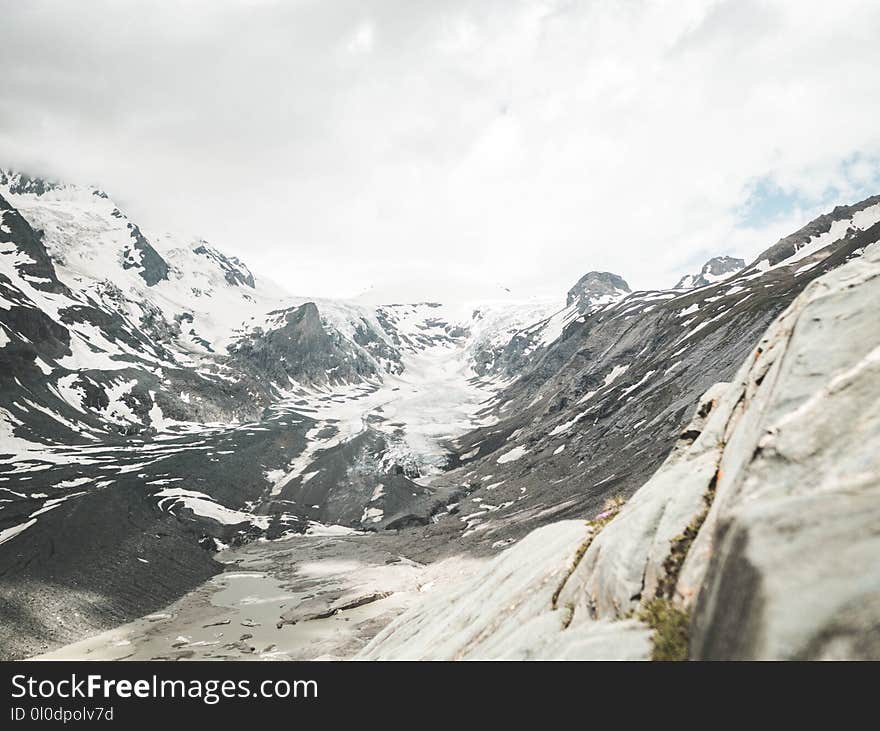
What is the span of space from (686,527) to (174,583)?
8403 centimetres

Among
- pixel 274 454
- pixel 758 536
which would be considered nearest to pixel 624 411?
pixel 758 536

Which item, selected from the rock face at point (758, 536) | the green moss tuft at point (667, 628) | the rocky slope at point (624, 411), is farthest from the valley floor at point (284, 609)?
the green moss tuft at point (667, 628)

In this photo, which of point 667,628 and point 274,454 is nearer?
point 667,628

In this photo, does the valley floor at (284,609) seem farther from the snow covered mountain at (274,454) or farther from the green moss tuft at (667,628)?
the green moss tuft at (667,628)

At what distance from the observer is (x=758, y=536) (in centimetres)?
484

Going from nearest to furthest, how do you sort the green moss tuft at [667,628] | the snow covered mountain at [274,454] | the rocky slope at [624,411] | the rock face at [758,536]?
the rock face at [758,536]
the green moss tuft at [667,628]
the snow covered mountain at [274,454]
the rocky slope at [624,411]

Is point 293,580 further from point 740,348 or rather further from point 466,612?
point 740,348

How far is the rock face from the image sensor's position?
14.0ft

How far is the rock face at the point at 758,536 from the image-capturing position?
4.28 metres

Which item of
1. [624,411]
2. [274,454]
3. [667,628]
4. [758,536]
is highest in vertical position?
[758,536]

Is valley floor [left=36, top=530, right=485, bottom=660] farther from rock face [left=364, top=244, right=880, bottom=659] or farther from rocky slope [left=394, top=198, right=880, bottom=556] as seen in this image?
rock face [left=364, top=244, right=880, bottom=659]

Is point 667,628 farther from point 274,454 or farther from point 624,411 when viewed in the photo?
point 274,454
